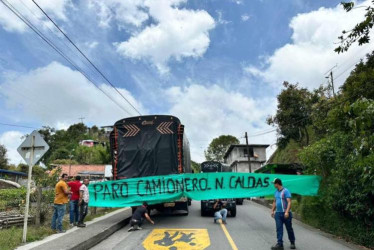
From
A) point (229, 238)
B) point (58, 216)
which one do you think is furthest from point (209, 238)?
point (58, 216)

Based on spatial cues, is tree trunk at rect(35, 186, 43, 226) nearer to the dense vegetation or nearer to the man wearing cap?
the man wearing cap

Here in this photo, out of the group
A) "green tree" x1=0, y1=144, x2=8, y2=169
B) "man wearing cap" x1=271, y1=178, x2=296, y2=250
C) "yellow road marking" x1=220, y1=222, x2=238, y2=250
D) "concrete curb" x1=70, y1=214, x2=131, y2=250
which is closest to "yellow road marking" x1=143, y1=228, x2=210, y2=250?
"yellow road marking" x1=220, y1=222, x2=238, y2=250

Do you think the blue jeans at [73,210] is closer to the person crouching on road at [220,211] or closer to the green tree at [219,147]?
the person crouching on road at [220,211]

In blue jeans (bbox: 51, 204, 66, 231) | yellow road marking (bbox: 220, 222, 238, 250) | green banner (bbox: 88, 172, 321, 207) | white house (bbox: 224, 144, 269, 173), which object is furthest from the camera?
white house (bbox: 224, 144, 269, 173)

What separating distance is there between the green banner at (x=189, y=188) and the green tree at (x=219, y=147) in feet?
194

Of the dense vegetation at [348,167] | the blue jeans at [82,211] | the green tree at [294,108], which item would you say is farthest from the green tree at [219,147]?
the blue jeans at [82,211]

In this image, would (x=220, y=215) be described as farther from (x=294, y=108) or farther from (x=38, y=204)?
(x=294, y=108)

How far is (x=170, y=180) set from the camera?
1174cm

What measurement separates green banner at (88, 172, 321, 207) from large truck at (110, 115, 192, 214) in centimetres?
35

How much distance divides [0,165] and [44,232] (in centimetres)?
5037

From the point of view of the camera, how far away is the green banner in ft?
38.9

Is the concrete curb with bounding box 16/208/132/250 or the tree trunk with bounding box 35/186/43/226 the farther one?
the tree trunk with bounding box 35/186/43/226

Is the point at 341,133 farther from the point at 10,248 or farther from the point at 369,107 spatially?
the point at 10,248

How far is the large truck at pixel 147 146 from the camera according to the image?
1190 centimetres
